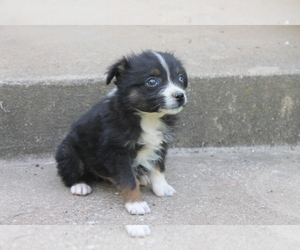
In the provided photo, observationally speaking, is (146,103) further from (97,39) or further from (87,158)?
(97,39)

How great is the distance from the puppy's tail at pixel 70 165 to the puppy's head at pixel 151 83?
2.40 feet

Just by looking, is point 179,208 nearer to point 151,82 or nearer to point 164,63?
point 151,82

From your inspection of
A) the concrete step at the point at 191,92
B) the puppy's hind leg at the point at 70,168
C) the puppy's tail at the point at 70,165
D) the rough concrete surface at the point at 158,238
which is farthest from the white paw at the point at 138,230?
the concrete step at the point at 191,92

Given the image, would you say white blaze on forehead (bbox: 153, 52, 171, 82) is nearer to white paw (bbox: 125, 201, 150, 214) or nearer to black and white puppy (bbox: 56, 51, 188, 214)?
black and white puppy (bbox: 56, 51, 188, 214)

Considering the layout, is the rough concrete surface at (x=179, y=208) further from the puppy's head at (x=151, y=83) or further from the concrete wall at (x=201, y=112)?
the puppy's head at (x=151, y=83)

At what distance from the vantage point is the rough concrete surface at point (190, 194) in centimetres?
338

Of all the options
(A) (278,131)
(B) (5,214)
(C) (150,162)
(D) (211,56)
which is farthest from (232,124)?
(B) (5,214)

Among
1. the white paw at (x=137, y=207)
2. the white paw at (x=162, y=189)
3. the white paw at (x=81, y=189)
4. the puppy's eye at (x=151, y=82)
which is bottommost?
the white paw at (x=81, y=189)

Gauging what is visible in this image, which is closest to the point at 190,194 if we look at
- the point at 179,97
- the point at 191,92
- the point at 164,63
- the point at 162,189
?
the point at 162,189

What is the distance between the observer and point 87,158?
389 cm

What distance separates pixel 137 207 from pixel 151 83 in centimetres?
99

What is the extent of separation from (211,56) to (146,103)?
2031 millimetres

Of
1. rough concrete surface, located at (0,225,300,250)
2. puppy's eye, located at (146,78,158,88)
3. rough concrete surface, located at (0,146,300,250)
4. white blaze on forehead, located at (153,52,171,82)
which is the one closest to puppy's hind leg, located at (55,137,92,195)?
rough concrete surface, located at (0,146,300,250)

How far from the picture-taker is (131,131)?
3605mm
